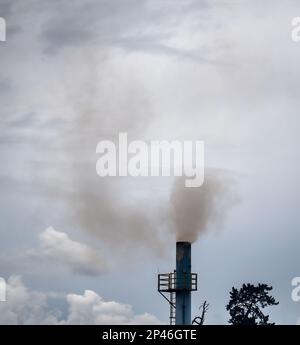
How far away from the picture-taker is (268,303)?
278 feet

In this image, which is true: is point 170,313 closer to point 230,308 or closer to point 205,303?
point 205,303
